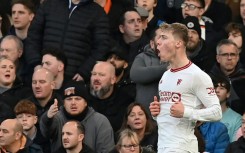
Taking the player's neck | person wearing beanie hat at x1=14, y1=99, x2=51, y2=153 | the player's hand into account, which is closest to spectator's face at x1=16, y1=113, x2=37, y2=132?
person wearing beanie hat at x1=14, y1=99, x2=51, y2=153

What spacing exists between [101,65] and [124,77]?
0.64 meters

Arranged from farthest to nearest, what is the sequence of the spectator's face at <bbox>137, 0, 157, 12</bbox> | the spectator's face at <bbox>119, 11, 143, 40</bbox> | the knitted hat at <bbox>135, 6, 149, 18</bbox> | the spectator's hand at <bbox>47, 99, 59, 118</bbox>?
the spectator's face at <bbox>137, 0, 157, 12</bbox>
the knitted hat at <bbox>135, 6, 149, 18</bbox>
the spectator's face at <bbox>119, 11, 143, 40</bbox>
the spectator's hand at <bbox>47, 99, 59, 118</bbox>

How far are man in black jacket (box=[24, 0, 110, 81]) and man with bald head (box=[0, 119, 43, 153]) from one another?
153cm

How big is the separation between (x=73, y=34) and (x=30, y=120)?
5.46 ft

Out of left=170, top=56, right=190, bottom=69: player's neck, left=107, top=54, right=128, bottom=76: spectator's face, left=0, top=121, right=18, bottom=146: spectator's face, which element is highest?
left=170, top=56, right=190, bottom=69: player's neck

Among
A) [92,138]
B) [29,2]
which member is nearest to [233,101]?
[92,138]

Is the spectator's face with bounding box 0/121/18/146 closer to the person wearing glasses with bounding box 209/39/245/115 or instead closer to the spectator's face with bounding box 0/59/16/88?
the spectator's face with bounding box 0/59/16/88

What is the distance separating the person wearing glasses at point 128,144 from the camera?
11906 millimetres

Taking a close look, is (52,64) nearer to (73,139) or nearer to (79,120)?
(79,120)

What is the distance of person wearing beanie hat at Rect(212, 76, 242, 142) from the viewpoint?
1294 centimetres

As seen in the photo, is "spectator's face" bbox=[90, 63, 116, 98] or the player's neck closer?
the player's neck

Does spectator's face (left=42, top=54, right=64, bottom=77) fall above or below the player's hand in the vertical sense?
above

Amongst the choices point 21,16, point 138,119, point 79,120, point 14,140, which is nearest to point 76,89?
point 79,120

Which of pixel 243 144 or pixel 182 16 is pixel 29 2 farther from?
pixel 243 144
